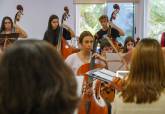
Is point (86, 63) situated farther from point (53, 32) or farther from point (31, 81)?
point (31, 81)

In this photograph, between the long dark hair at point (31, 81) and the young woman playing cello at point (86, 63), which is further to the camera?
the young woman playing cello at point (86, 63)

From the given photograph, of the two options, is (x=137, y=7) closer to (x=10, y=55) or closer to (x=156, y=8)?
(x=156, y=8)

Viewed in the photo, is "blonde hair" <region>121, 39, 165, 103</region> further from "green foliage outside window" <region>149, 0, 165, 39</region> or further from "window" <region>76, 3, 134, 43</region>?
"green foliage outside window" <region>149, 0, 165, 39</region>

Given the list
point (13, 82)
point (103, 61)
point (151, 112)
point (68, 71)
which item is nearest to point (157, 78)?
point (151, 112)

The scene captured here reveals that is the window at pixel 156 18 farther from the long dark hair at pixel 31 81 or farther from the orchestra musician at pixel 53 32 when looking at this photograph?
the long dark hair at pixel 31 81

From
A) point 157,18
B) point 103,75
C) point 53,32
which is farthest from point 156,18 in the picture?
point 103,75

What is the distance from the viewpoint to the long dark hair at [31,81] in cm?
77

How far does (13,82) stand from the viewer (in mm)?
775

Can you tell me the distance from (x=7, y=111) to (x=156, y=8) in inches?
Result: 263

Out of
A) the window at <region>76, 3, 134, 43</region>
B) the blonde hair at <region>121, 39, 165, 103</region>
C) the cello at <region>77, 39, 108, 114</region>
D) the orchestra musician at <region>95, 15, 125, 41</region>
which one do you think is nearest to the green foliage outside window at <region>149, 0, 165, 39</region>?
the window at <region>76, 3, 134, 43</region>

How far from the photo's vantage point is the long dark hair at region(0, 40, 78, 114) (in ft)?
2.54

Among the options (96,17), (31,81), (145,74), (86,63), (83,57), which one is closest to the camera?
(31,81)

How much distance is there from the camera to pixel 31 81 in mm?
777

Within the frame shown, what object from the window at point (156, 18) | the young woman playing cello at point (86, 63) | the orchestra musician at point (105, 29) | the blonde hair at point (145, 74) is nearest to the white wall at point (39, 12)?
the orchestra musician at point (105, 29)
